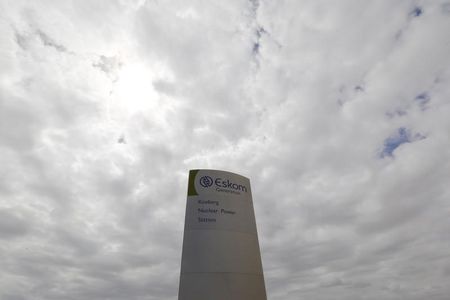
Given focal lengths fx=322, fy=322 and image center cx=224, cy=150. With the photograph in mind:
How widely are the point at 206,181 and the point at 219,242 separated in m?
5.68

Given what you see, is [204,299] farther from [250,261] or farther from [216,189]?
[216,189]

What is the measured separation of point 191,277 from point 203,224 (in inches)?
176

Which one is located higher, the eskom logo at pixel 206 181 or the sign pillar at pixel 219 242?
the eskom logo at pixel 206 181

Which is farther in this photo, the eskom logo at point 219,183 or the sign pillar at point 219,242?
the eskom logo at point 219,183

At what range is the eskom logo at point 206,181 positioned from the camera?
30122mm

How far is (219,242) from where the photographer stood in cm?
2809

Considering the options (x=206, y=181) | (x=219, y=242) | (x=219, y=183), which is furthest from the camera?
(x=219, y=183)

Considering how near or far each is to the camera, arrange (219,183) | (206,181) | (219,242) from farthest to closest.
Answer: (219,183) < (206,181) < (219,242)

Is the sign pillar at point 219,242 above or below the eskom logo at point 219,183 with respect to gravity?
below

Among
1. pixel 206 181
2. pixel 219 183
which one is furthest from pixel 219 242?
pixel 206 181

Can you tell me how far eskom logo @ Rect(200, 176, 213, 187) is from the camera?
30.1 meters

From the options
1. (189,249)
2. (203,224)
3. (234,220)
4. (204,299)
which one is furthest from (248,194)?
(204,299)

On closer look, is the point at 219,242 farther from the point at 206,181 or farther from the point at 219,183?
the point at 206,181

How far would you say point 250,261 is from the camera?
28938 mm
